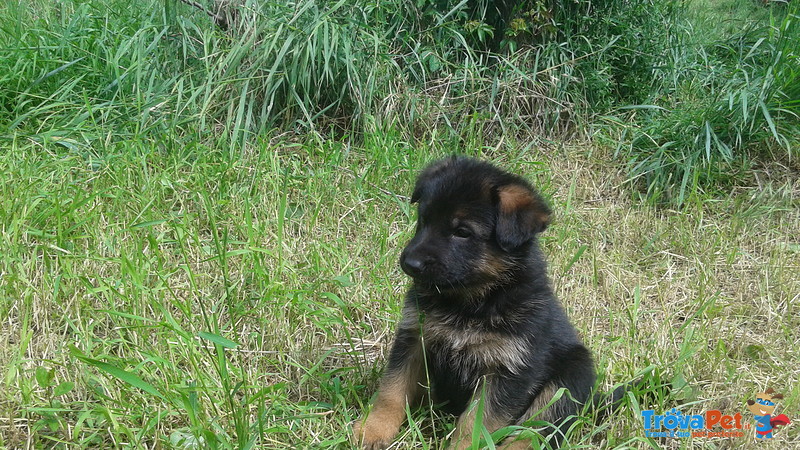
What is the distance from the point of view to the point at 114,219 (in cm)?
432

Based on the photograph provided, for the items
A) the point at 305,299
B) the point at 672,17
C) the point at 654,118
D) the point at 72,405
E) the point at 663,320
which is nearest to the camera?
the point at 72,405

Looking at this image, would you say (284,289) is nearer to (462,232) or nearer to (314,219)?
(314,219)

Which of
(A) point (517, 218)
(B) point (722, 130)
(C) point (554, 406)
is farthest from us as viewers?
(B) point (722, 130)

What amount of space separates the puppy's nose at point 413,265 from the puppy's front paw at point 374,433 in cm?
65

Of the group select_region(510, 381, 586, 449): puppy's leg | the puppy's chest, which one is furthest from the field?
the puppy's chest

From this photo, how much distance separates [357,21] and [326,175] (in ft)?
4.54

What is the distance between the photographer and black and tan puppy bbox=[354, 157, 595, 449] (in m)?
2.96

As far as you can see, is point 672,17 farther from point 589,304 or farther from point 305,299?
point 305,299

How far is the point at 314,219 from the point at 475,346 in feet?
6.04

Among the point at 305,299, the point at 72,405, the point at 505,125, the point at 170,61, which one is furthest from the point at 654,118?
the point at 72,405

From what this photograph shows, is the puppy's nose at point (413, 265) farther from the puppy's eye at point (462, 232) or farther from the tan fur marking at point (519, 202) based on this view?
→ the tan fur marking at point (519, 202)

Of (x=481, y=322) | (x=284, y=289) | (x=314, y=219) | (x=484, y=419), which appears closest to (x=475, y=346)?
(x=481, y=322)

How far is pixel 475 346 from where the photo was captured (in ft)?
9.89

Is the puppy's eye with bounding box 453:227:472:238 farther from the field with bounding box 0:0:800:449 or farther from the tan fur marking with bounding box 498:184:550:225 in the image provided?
the field with bounding box 0:0:800:449
